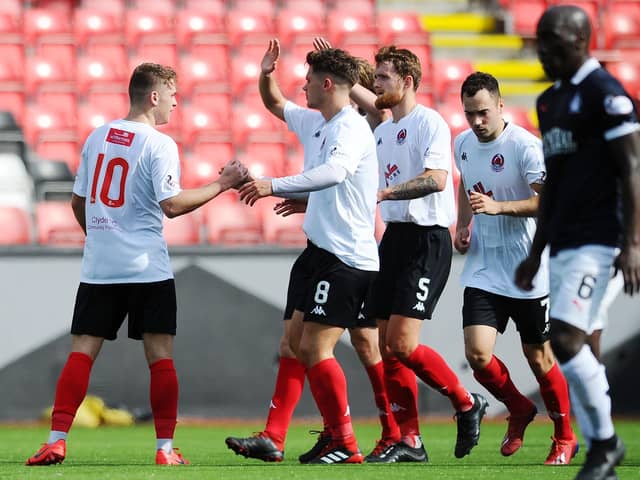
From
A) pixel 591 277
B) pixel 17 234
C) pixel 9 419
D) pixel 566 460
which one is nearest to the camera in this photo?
pixel 591 277

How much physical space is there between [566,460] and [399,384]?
1.01 m

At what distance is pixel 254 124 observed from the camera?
13.5 metres

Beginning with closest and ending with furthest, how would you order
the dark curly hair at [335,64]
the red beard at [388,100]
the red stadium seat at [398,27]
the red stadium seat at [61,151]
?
the dark curly hair at [335,64] < the red beard at [388,100] < the red stadium seat at [61,151] < the red stadium seat at [398,27]

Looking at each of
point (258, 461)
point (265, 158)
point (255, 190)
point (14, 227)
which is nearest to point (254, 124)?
point (265, 158)

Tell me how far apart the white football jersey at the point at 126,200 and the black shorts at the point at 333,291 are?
0.77 metres

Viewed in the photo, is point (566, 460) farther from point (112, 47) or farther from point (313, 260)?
point (112, 47)

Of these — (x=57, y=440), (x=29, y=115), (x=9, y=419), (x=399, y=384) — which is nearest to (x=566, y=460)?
(x=399, y=384)

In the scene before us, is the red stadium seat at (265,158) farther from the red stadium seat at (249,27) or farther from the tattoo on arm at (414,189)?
the tattoo on arm at (414,189)

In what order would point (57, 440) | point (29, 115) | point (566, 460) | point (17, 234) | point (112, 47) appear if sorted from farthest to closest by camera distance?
point (112, 47), point (29, 115), point (17, 234), point (566, 460), point (57, 440)

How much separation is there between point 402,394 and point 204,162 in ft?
19.3

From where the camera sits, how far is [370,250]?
261 inches

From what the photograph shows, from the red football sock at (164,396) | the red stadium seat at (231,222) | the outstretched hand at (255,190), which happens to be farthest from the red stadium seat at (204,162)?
the outstretched hand at (255,190)

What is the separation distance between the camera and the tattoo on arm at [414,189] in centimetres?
681

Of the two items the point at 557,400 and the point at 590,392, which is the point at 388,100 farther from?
the point at 590,392
